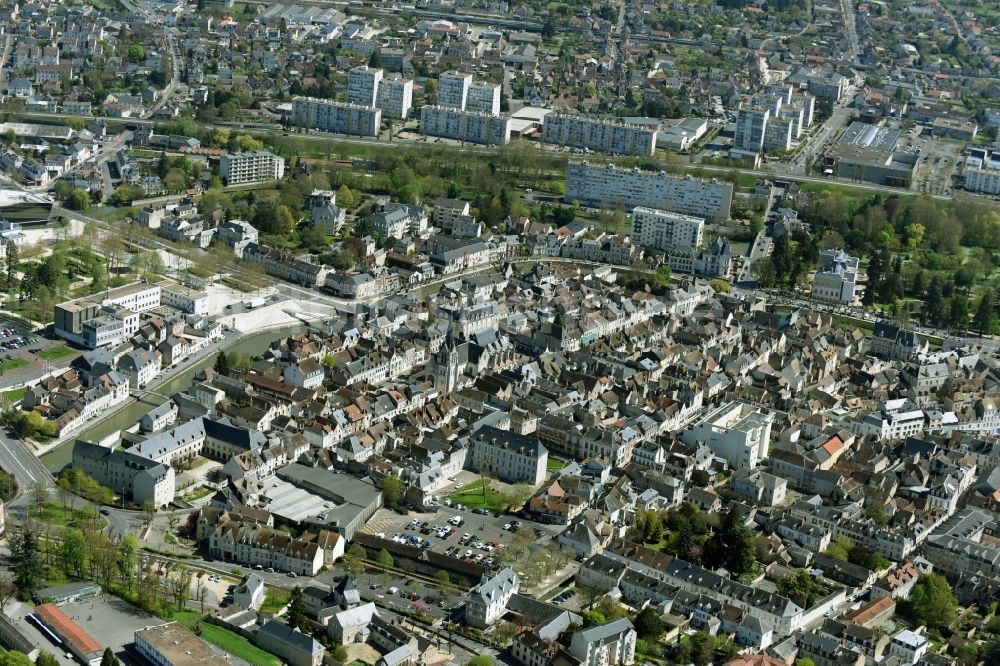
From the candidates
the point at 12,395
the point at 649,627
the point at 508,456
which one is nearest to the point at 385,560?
the point at 649,627

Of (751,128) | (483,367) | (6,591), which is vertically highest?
(751,128)

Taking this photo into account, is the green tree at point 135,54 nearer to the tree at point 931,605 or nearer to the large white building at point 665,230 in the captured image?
the large white building at point 665,230

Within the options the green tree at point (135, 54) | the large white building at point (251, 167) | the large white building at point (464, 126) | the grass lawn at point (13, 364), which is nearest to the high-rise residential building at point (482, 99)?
the large white building at point (464, 126)

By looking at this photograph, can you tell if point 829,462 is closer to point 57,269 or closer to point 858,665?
point 858,665

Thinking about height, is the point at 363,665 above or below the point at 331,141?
below

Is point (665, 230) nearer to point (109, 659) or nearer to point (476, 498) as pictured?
point (476, 498)

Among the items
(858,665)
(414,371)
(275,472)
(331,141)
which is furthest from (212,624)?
(331,141)

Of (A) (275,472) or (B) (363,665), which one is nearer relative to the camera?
(B) (363,665)
